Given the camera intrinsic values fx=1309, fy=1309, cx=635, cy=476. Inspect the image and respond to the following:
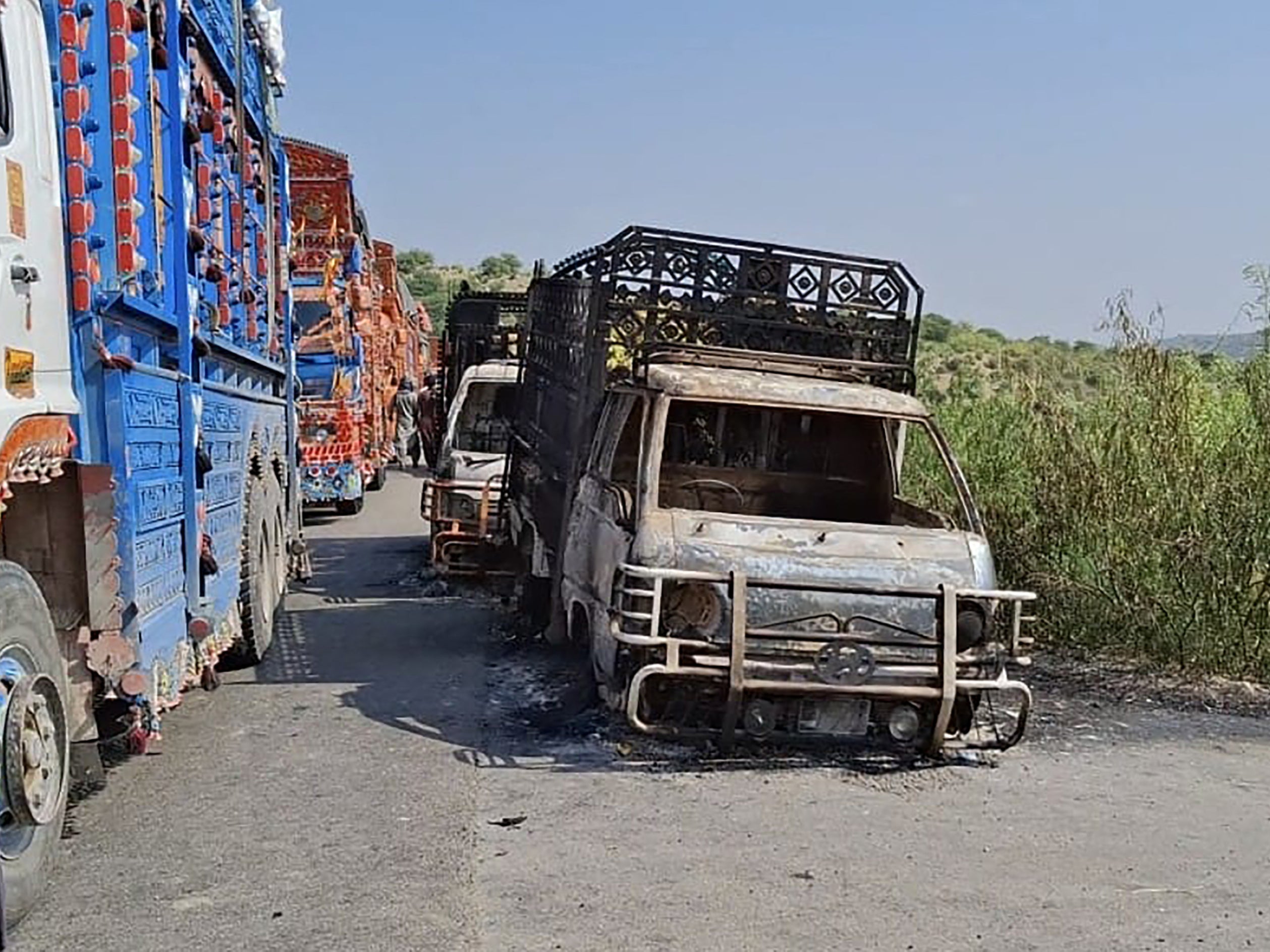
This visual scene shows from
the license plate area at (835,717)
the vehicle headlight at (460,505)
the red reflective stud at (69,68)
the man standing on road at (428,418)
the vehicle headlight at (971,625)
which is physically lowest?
the license plate area at (835,717)

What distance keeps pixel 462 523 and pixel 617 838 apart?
6.82m

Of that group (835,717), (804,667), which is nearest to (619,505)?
(804,667)

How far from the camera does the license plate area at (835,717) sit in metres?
6.43

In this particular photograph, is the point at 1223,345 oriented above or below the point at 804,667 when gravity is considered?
above

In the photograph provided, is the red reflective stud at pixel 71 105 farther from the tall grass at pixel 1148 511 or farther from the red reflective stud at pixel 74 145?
the tall grass at pixel 1148 511

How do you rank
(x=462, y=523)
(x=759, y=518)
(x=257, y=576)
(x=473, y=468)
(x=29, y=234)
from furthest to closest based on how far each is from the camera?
(x=473, y=468) < (x=462, y=523) < (x=257, y=576) < (x=759, y=518) < (x=29, y=234)

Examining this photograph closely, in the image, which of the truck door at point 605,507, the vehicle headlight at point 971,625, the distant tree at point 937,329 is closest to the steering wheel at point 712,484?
the truck door at point 605,507

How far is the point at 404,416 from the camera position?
3033 cm

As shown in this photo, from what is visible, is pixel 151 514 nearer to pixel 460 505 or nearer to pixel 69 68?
pixel 69 68

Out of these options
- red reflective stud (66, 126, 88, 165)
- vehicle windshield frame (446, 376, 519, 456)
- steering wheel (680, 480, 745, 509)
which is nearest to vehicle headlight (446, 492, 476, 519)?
vehicle windshield frame (446, 376, 519, 456)

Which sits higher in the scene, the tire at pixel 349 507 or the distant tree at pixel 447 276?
the distant tree at pixel 447 276

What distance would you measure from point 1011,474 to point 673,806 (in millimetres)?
4866

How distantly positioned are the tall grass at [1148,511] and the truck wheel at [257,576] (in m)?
5.14

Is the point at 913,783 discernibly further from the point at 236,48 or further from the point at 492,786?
the point at 236,48
